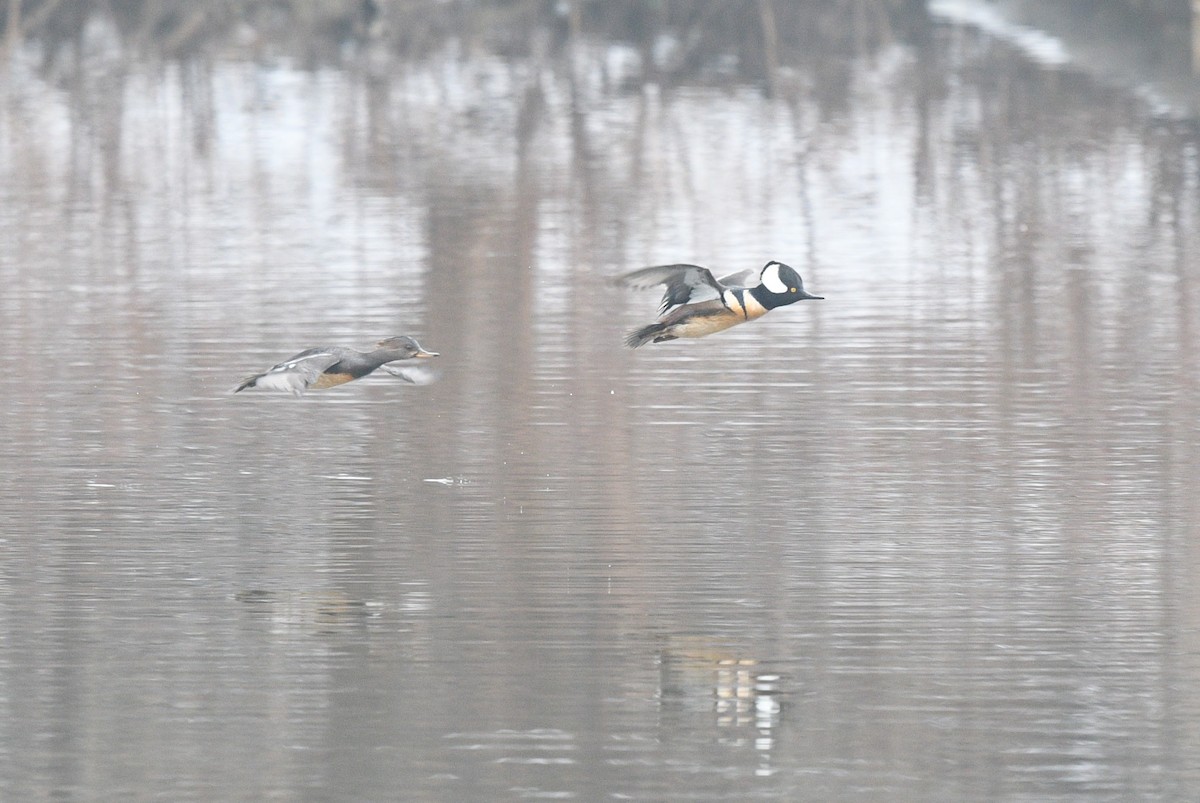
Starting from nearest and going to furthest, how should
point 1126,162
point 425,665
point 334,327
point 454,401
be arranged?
1. point 425,665
2. point 454,401
3. point 334,327
4. point 1126,162

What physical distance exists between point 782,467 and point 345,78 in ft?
85.0

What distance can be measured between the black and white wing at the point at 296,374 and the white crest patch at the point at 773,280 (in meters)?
1.99

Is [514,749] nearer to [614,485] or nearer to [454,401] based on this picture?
[614,485]

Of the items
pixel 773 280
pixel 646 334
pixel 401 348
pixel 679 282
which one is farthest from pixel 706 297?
pixel 401 348

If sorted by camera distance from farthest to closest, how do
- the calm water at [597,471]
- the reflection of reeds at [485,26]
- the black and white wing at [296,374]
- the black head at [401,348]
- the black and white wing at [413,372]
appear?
1. the reflection of reeds at [485,26]
2. the black and white wing at [413,372]
3. the black head at [401,348]
4. the black and white wing at [296,374]
5. the calm water at [597,471]

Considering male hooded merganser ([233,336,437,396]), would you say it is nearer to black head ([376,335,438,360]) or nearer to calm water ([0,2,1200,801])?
black head ([376,335,438,360])

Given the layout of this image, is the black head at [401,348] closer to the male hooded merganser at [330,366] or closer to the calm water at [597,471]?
the male hooded merganser at [330,366]

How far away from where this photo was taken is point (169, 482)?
13.4 m

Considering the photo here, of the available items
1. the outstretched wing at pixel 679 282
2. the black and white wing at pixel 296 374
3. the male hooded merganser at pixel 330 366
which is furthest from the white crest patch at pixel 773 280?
the black and white wing at pixel 296 374

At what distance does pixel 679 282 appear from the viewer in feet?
39.6

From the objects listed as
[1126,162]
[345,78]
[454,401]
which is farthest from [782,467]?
[345,78]

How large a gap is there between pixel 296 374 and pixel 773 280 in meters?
2.20

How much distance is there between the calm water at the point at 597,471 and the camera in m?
8.75

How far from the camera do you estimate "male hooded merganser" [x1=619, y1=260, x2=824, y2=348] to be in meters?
11.8
